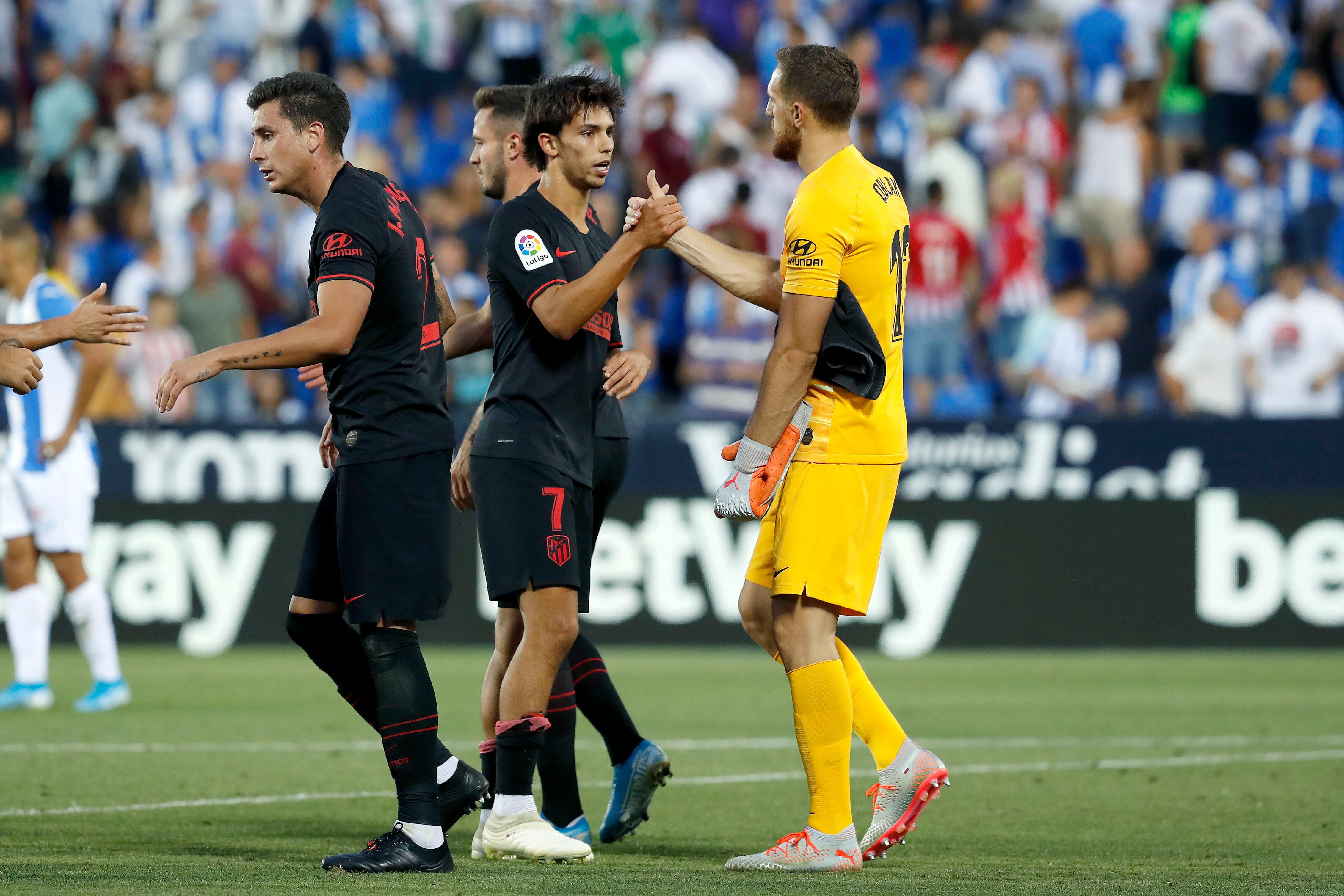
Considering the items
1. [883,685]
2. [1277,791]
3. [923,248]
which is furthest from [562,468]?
[923,248]

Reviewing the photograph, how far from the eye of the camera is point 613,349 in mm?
6480

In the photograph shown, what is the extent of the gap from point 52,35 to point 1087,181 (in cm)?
1204

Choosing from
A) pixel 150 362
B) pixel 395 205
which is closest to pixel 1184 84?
pixel 150 362

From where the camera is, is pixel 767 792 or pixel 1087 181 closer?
pixel 767 792

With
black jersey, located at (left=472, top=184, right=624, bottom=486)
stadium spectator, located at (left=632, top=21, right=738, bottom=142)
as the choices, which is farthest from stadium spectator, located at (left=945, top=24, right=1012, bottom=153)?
black jersey, located at (left=472, top=184, right=624, bottom=486)

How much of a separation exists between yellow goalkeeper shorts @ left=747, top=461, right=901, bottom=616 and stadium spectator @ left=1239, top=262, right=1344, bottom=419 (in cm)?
1069

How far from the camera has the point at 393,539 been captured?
573cm

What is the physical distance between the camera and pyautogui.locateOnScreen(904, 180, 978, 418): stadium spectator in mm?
16250

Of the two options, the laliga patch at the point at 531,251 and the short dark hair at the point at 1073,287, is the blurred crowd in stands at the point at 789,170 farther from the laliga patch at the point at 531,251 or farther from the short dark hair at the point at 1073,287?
the laliga patch at the point at 531,251

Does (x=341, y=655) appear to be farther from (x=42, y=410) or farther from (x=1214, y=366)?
(x=1214, y=366)

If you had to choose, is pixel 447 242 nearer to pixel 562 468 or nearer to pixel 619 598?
pixel 619 598

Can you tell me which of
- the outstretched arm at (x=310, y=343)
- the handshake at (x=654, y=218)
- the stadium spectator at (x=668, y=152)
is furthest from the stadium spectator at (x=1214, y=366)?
the outstretched arm at (x=310, y=343)

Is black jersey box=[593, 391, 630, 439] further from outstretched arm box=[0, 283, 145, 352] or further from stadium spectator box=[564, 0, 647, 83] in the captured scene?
stadium spectator box=[564, 0, 647, 83]

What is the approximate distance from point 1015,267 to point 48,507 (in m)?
9.43
